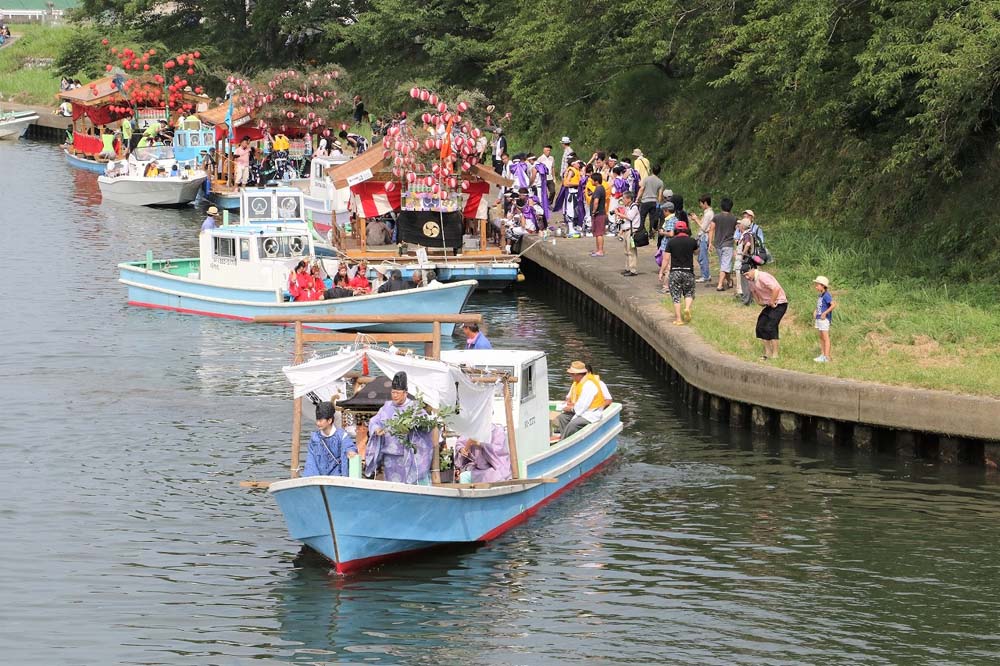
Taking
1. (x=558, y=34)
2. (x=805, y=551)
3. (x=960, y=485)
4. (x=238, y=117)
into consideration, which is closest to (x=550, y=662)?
(x=805, y=551)

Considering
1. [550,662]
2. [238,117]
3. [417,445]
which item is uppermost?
[238,117]

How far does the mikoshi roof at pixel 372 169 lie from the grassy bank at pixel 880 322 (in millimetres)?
8686

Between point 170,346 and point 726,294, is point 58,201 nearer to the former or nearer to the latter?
point 170,346

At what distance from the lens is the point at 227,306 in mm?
35562

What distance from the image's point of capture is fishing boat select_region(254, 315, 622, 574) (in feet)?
59.5

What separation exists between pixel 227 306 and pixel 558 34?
1794cm

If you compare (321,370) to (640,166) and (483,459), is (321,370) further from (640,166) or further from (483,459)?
(640,166)

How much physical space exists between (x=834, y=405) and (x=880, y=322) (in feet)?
11.5

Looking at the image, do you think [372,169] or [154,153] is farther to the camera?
[154,153]

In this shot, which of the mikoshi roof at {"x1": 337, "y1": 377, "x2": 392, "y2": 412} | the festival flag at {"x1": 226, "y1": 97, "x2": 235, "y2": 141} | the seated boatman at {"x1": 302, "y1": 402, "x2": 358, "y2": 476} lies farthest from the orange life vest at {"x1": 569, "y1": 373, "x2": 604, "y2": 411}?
the festival flag at {"x1": 226, "y1": 97, "x2": 235, "y2": 141}

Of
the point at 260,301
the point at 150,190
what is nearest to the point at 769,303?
the point at 260,301

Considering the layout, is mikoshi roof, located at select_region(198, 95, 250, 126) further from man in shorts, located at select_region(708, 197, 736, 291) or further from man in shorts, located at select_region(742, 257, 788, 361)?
man in shorts, located at select_region(742, 257, 788, 361)

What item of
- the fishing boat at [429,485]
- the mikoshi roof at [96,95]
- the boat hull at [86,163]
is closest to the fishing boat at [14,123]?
the boat hull at [86,163]

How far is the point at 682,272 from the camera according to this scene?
28312mm
